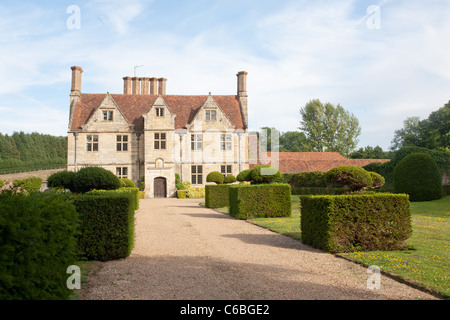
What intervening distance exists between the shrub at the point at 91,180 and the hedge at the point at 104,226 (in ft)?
19.2

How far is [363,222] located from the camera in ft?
27.1

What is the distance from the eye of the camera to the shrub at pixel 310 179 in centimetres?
3328

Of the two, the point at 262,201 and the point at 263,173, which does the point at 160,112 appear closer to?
the point at 263,173

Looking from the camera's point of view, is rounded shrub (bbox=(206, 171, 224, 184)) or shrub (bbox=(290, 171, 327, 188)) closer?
rounded shrub (bbox=(206, 171, 224, 184))

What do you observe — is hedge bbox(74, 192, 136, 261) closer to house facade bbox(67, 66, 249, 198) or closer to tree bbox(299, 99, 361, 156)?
house facade bbox(67, 66, 249, 198)

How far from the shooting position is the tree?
55.7 meters

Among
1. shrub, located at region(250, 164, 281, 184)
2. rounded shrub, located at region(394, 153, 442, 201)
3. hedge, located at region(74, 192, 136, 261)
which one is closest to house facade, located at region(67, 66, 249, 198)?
rounded shrub, located at region(394, 153, 442, 201)

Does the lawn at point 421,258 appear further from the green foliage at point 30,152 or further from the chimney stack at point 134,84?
the green foliage at point 30,152

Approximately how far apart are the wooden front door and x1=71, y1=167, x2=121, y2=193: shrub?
64.9 feet

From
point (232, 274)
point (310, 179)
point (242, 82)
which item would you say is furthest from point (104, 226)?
point (242, 82)

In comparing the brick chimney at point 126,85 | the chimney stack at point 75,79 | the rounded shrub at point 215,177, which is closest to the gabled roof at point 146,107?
the chimney stack at point 75,79

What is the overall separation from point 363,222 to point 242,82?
30330 mm
